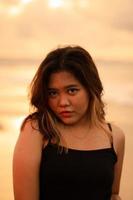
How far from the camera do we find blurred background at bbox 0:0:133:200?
2016mm

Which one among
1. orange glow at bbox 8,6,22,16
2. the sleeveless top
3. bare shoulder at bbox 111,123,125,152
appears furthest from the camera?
orange glow at bbox 8,6,22,16

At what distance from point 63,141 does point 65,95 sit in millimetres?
150

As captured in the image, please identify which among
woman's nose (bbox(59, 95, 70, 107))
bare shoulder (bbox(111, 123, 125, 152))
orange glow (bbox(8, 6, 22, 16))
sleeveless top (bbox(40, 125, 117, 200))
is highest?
orange glow (bbox(8, 6, 22, 16))

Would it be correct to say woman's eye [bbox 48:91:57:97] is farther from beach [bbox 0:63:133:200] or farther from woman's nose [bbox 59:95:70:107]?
beach [bbox 0:63:133:200]

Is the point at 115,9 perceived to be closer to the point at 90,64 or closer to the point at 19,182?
the point at 90,64

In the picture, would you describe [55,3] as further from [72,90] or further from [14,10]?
[72,90]

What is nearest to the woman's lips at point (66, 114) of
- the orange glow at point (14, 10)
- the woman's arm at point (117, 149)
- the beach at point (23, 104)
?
the woman's arm at point (117, 149)

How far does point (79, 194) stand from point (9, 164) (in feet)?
2.69

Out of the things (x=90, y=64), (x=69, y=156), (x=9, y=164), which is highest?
(x=90, y=64)

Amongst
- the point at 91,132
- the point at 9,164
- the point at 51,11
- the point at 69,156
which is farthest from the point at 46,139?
the point at 51,11

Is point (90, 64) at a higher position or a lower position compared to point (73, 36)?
lower

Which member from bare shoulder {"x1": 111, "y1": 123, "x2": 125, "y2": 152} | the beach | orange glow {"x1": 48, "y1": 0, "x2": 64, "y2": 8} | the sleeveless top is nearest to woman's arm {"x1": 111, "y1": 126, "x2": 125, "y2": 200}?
bare shoulder {"x1": 111, "y1": 123, "x2": 125, "y2": 152}

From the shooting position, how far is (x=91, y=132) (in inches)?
56.5

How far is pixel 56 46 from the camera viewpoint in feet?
6.61
